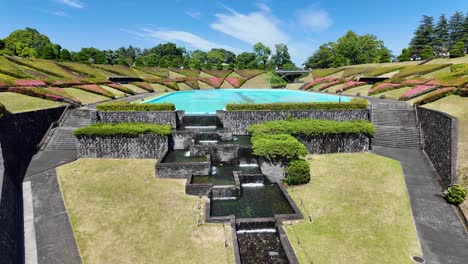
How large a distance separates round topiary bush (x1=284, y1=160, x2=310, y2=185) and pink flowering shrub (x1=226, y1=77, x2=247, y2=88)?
55349 mm

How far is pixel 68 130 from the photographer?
892 inches

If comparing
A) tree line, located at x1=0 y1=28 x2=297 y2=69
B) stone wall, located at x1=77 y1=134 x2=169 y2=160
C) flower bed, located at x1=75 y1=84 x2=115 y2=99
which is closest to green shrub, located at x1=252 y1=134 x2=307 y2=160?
stone wall, located at x1=77 y1=134 x2=169 y2=160

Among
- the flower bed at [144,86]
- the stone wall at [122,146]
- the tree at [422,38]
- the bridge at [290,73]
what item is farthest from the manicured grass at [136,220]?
the tree at [422,38]

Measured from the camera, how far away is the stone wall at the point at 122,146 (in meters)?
19.7

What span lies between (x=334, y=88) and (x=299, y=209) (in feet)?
140

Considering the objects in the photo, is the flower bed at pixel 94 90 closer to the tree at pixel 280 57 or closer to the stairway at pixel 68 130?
→ the stairway at pixel 68 130

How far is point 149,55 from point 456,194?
391 feet

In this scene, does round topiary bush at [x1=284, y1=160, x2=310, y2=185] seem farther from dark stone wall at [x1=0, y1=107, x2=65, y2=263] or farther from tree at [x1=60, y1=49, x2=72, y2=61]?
tree at [x1=60, y1=49, x2=72, y2=61]

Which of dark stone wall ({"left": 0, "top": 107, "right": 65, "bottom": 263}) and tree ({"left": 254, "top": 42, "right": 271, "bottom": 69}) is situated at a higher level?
tree ({"left": 254, "top": 42, "right": 271, "bottom": 69})

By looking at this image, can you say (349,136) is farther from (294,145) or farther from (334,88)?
(334,88)

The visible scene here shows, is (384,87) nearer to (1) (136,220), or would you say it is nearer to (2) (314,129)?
(2) (314,129)

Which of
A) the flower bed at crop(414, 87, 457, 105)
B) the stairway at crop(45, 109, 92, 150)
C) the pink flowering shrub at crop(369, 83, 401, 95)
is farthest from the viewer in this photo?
the pink flowering shrub at crop(369, 83, 401, 95)

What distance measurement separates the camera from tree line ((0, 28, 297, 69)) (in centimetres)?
5809

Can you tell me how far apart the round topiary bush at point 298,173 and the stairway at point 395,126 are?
9.93 meters
